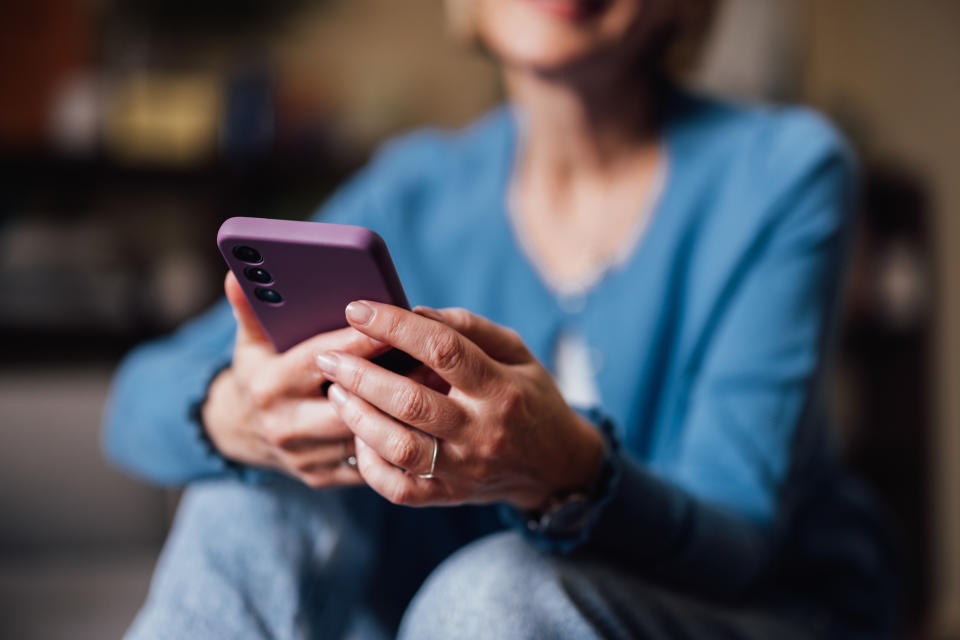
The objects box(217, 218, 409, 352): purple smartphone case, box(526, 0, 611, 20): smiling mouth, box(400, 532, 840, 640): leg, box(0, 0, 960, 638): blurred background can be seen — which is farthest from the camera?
box(0, 0, 960, 638): blurred background

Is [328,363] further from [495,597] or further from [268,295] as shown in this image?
[495,597]

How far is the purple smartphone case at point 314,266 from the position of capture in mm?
414

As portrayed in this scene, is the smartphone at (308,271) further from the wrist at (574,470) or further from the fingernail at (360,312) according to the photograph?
the wrist at (574,470)

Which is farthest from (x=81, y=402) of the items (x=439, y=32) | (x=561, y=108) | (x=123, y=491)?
(x=439, y=32)

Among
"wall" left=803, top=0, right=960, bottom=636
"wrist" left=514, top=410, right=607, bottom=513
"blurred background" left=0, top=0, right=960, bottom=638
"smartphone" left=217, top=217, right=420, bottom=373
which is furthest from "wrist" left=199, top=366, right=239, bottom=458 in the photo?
"wall" left=803, top=0, right=960, bottom=636

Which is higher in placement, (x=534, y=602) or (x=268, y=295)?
(x=268, y=295)

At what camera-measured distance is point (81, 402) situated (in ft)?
4.23

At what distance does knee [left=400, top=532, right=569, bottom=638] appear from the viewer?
20.1 inches

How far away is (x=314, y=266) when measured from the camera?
44cm

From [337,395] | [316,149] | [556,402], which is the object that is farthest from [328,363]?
[316,149]

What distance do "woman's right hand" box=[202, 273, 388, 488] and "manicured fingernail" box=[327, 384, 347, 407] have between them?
0.02 m

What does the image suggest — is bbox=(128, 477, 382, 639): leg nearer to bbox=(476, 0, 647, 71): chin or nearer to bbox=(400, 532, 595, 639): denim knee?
bbox=(400, 532, 595, 639): denim knee

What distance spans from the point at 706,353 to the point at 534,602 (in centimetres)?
34

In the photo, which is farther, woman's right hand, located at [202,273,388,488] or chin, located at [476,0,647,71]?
chin, located at [476,0,647,71]
